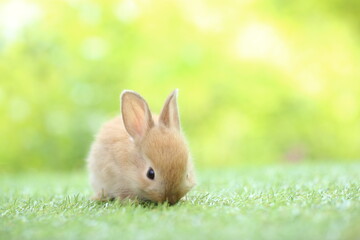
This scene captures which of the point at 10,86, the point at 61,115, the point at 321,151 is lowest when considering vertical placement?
the point at 321,151

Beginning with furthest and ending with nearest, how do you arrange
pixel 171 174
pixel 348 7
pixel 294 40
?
pixel 348 7 → pixel 294 40 → pixel 171 174

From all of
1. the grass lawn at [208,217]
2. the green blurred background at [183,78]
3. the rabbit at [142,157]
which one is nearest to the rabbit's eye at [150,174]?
the rabbit at [142,157]

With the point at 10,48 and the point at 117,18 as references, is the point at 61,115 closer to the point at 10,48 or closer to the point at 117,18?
the point at 10,48

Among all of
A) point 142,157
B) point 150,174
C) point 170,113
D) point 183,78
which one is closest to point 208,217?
point 150,174

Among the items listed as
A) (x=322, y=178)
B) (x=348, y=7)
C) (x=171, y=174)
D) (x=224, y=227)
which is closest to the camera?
(x=224, y=227)

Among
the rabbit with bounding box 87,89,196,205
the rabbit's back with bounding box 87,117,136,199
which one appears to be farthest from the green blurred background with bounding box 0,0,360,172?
the rabbit with bounding box 87,89,196,205

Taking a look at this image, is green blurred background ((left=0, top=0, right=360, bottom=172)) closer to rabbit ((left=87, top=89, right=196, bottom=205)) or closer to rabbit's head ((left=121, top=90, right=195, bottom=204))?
rabbit ((left=87, top=89, right=196, bottom=205))

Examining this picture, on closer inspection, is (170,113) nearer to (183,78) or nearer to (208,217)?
(208,217)

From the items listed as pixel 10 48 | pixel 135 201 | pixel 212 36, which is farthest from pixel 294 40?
pixel 135 201
